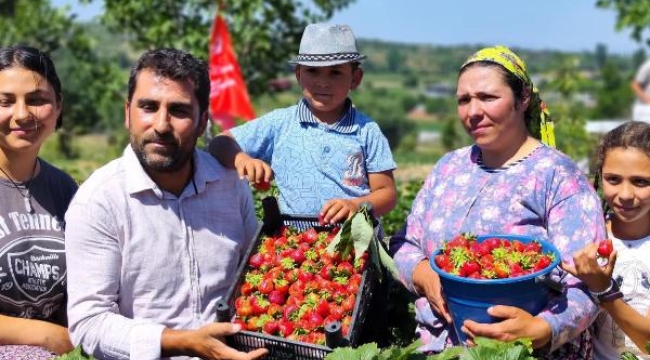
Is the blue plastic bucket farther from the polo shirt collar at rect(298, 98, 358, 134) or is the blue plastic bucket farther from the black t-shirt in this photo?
the black t-shirt

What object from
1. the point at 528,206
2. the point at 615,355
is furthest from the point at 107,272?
the point at 615,355

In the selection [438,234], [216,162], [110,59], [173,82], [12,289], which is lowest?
[110,59]

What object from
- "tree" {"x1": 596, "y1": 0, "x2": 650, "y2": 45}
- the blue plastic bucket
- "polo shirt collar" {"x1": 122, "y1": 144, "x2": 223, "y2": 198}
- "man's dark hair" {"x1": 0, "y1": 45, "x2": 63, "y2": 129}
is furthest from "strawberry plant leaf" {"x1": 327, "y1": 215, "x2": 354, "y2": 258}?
"tree" {"x1": 596, "y1": 0, "x2": 650, "y2": 45}

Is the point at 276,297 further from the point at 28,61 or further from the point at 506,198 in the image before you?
the point at 28,61

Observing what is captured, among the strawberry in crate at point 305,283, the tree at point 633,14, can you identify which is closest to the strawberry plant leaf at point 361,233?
the strawberry in crate at point 305,283

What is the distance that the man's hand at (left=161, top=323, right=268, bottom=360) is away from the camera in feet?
9.25

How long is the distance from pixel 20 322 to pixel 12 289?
5.2 inches

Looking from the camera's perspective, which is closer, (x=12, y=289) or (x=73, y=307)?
(x=73, y=307)

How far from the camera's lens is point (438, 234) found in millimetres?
3271

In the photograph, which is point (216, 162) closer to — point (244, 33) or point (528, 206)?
point (528, 206)

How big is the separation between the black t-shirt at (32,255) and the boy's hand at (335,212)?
107 centimetres

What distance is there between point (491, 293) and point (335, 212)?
0.71 metres

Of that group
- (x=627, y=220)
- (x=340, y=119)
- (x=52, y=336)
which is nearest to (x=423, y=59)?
(x=340, y=119)

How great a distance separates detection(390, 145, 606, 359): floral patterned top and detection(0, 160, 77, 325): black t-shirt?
1.36 m
